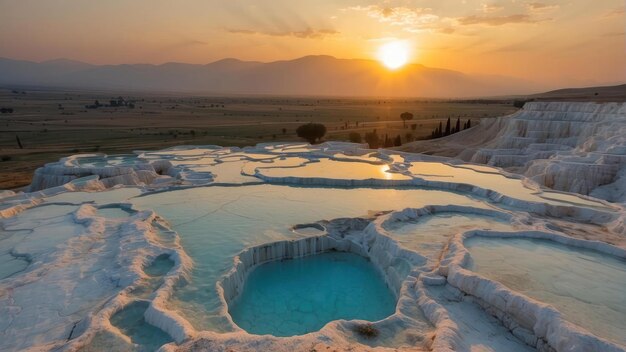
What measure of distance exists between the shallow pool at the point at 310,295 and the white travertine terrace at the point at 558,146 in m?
15.3

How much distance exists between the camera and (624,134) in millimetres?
24031

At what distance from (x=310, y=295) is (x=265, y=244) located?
2.70 meters

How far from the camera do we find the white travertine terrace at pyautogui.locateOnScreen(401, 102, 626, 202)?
20781mm

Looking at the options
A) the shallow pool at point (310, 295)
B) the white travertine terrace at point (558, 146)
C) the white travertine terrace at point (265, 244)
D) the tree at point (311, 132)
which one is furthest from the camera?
the tree at point (311, 132)

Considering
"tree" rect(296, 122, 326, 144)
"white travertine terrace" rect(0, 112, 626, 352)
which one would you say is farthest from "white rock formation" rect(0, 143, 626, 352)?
"tree" rect(296, 122, 326, 144)

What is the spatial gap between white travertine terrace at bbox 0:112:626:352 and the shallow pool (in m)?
0.42

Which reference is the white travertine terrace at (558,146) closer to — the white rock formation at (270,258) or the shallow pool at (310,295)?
the white rock formation at (270,258)

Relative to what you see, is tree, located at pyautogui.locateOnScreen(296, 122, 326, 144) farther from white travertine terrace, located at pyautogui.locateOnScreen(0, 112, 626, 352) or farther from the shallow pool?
the shallow pool

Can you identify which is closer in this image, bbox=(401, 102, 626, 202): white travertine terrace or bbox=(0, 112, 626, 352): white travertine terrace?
bbox=(0, 112, 626, 352): white travertine terrace

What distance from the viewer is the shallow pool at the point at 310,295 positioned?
9281 mm

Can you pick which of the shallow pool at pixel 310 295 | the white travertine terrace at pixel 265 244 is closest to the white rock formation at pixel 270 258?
the white travertine terrace at pixel 265 244

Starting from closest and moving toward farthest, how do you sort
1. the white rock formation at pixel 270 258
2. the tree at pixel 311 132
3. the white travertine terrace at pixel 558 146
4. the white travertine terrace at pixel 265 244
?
the white rock formation at pixel 270 258 → the white travertine terrace at pixel 265 244 → the white travertine terrace at pixel 558 146 → the tree at pixel 311 132

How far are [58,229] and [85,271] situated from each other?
4.59 meters

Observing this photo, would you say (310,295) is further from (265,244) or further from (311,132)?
(311,132)
